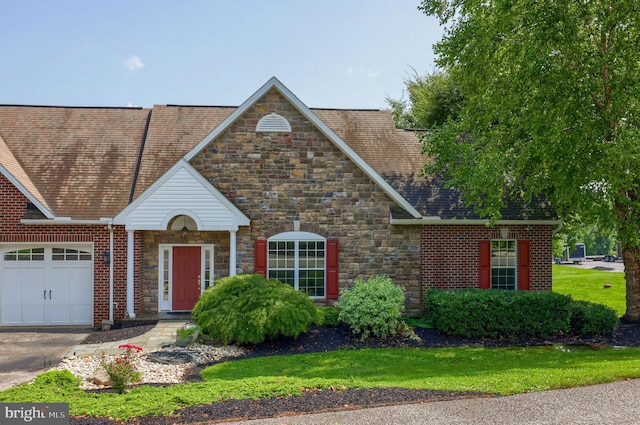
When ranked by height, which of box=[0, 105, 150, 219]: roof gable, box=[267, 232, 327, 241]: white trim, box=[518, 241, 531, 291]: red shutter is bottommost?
box=[518, 241, 531, 291]: red shutter

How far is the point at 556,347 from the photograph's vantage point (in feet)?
39.2

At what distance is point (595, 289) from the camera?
25.8 m

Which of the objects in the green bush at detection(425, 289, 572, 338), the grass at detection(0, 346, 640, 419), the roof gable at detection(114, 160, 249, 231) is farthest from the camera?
the roof gable at detection(114, 160, 249, 231)

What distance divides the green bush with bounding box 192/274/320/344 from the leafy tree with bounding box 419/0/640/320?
5630 mm

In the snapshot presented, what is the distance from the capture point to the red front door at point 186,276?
1518 cm

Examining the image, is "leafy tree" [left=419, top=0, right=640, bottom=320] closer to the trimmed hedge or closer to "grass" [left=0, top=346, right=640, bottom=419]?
the trimmed hedge

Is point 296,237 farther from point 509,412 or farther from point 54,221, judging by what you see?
point 509,412

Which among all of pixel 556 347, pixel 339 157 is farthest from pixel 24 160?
pixel 556 347

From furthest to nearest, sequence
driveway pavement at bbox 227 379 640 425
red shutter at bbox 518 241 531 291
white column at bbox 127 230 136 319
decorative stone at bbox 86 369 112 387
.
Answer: red shutter at bbox 518 241 531 291 → white column at bbox 127 230 136 319 → decorative stone at bbox 86 369 112 387 → driveway pavement at bbox 227 379 640 425

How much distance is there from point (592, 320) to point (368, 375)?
7.13 m

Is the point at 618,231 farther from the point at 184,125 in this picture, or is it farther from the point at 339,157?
the point at 184,125

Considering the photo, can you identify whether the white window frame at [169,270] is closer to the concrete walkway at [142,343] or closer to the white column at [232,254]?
the white column at [232,254]

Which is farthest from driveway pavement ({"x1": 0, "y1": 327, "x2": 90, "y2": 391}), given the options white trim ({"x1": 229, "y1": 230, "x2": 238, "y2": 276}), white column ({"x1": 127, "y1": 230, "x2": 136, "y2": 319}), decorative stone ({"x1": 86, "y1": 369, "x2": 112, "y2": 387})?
white trim ({"x1": 229, "y1": 230, "x2": 238, "y2": 276})

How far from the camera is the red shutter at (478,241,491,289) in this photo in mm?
15633
